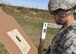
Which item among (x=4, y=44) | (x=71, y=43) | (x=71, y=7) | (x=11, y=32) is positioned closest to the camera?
(x=71, y=43)

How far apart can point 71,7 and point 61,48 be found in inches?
10.4

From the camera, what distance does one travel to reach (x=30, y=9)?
58.3 feet

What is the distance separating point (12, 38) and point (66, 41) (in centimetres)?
198

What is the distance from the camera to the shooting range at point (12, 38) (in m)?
3.93

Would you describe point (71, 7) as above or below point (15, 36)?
above

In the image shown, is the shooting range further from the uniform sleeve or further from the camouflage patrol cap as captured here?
the uniform sleeve

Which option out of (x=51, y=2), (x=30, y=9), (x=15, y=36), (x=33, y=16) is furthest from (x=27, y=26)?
(x=51, y=2)

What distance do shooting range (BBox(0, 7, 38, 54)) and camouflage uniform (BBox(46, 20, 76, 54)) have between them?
1.67 metres

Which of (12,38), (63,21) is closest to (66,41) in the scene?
(63,21)

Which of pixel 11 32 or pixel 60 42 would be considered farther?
pixel 11 32

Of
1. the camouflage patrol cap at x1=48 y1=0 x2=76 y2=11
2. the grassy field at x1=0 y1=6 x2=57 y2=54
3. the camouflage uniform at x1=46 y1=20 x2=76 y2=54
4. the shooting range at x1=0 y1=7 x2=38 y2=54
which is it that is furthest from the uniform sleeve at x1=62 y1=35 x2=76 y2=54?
the grassy field at x1=0 y1=6 x2=57 y2=54

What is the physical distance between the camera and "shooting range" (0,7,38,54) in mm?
3928

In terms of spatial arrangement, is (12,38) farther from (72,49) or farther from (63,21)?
(72,49)

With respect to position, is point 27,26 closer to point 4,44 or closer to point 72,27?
point 4,44
